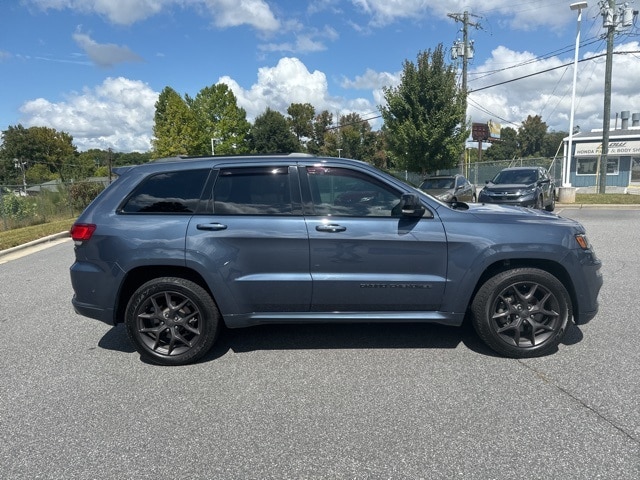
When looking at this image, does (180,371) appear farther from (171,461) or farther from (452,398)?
(452,398)

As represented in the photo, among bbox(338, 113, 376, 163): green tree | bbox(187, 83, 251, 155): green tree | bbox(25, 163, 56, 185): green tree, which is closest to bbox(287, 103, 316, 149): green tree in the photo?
bbox(338, 113, 376, 163): green tree

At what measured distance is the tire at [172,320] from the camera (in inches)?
144

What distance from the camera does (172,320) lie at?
3.73m

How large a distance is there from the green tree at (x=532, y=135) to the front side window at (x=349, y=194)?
91273 mm

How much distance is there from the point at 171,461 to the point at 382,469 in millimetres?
1235

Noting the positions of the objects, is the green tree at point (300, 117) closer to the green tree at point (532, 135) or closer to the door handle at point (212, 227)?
the green tree at point (532, 135)

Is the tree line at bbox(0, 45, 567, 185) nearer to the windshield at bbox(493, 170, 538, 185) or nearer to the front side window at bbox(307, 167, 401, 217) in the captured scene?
the windshield at bbox(493, 170, 538, 185)

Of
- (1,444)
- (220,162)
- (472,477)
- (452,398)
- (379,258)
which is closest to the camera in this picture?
(472,477)

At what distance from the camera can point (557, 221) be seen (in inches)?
148

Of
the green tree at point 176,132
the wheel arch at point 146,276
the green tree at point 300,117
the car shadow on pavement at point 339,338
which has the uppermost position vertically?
the green tree at point 300,117

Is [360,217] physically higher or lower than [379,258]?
higher

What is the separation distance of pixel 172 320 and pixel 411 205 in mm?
2275

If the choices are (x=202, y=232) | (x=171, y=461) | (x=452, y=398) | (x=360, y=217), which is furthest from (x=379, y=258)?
(x=171, y=461)

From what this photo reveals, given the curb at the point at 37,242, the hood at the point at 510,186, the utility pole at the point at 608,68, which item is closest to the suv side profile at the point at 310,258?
the curb at the point at 37,242
